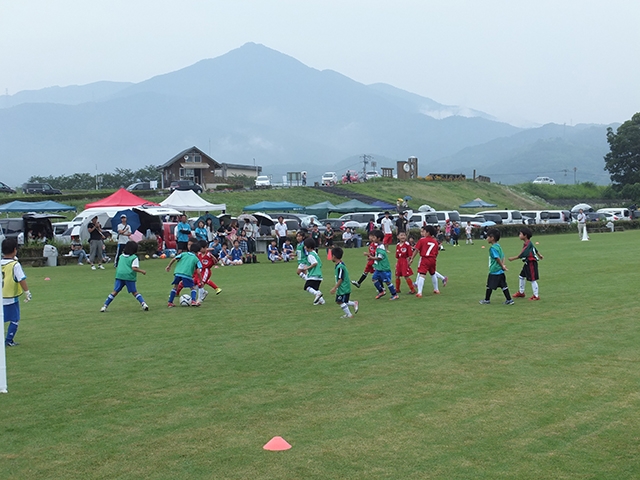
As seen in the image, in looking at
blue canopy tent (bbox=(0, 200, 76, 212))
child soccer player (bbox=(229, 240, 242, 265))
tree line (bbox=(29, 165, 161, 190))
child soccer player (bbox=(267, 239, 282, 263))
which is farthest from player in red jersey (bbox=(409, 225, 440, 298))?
tree line (bbox=(29, 165, 161, 190))

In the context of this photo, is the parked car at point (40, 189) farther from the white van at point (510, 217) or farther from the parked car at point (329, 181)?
the white van at point (510, 217)

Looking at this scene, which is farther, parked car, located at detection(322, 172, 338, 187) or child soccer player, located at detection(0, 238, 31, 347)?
parked car, located at detection(322, 172, 338, 187)

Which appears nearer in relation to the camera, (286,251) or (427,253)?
(427,253)

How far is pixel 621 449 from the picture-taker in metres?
5.81

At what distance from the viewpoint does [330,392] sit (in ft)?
25.5

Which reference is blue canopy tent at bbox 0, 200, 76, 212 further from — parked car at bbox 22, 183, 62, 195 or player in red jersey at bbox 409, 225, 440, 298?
parked car at bbox 22, 183, 62, 195

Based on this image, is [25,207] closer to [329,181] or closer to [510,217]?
[510,217]

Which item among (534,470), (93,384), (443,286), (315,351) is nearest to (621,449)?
(534,470)

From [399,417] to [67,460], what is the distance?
2.82 metres

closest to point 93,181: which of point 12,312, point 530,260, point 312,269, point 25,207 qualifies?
point 25,207

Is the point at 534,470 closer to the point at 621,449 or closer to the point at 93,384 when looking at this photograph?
the point at 621,449

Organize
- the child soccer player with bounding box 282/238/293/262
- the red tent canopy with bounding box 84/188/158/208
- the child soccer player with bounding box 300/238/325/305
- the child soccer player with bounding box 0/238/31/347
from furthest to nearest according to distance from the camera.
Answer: the red tent canopy with bounding box 84/188/158/208 < the child soccer player with bounding box 282/238/293/262 < the child soccer player with bounding box 300/238/325/305 < the child soccer player with bounding box 0/238/31/347

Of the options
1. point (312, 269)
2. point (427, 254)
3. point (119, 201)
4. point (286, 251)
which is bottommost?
point (286, 251)

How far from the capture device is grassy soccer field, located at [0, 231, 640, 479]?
574cm
